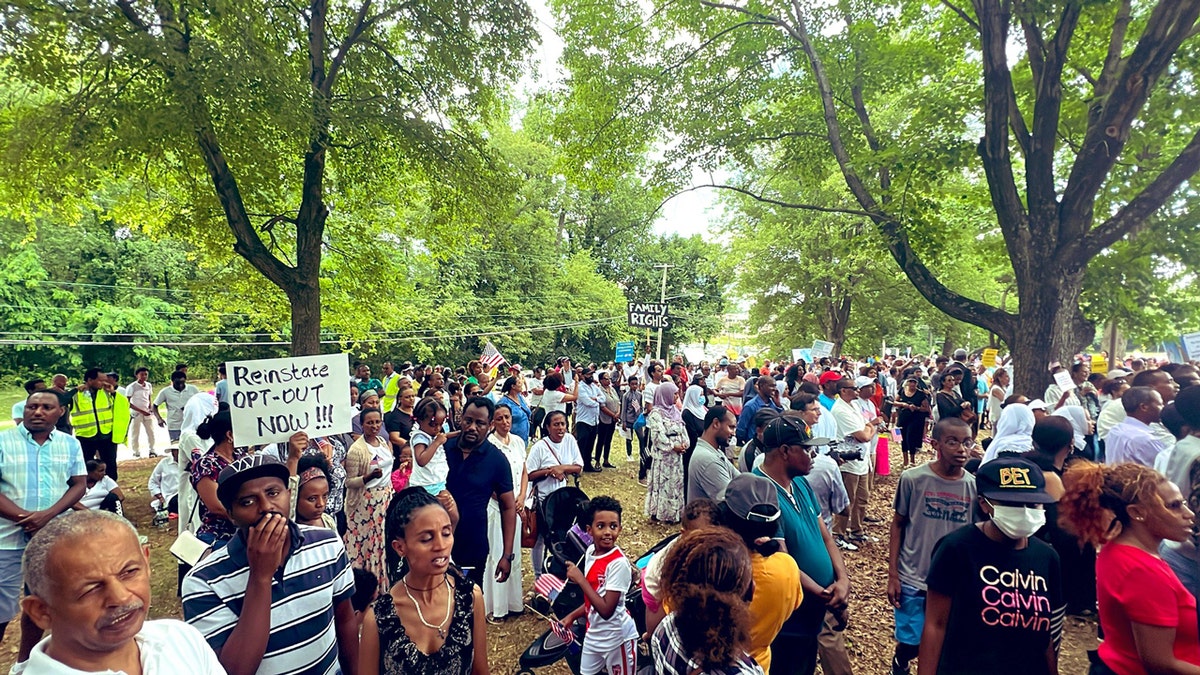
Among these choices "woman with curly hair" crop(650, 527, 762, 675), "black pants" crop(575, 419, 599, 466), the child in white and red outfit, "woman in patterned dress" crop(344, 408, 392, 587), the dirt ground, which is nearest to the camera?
"woman with curly hair" crop(650, 527, 762, 675)

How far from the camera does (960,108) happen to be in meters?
8.63

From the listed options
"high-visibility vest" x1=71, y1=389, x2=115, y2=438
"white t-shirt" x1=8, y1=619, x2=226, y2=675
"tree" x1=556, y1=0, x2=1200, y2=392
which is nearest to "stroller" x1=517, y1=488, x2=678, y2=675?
"white t-shirt" x1=8, y1=619, x2=226, y2=675

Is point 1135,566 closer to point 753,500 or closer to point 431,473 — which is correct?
point 753,500

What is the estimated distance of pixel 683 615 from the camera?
2.08 m

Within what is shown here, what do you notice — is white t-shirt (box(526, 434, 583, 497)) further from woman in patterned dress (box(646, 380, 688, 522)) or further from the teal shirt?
the teal shirt

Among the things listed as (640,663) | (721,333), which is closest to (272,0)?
(640,663)

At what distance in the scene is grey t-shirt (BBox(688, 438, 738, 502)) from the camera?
4.59 meters

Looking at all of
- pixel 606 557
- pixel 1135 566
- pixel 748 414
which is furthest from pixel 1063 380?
pixel 606 557

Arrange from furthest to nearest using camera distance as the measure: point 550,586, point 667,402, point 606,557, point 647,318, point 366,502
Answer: point 647,318 → point 667,402 → point 366,502 → point 550,586 → point 606,557

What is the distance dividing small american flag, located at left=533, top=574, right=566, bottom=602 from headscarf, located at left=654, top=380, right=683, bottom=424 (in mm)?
4636

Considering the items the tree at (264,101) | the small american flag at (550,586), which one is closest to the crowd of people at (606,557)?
the small american flag at (550,586)

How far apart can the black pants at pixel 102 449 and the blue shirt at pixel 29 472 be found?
238 inches

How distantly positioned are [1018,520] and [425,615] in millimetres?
2662

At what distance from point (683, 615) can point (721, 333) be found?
43646 millimetres
